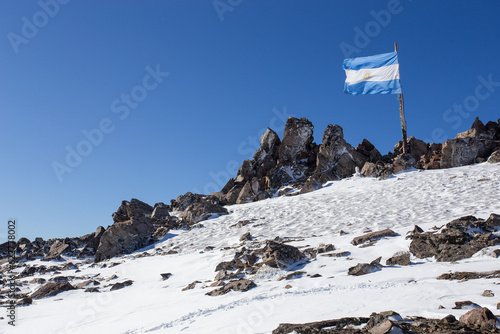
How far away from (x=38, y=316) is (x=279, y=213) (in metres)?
11.9

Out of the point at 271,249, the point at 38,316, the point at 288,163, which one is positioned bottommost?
the point at 38,316

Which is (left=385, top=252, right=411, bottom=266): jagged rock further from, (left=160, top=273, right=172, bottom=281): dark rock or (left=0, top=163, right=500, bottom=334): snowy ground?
(left=160, top=273, right=172, bottom=281): dark rock

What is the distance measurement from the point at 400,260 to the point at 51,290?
1234 cm

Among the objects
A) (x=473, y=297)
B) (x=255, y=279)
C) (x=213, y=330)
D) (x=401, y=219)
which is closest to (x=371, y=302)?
(x=473, y=297)

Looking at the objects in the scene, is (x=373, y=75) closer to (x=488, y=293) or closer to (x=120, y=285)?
(x=120, y=285)

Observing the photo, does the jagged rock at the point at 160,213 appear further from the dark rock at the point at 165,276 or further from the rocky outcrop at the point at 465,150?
the rocky outcrop at the point at 465,150

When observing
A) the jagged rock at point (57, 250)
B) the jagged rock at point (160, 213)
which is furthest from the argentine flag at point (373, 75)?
the jagged rock at point (57, 250)

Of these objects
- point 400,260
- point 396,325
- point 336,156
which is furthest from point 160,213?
point 396,325

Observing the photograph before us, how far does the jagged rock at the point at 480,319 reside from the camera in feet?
14.7

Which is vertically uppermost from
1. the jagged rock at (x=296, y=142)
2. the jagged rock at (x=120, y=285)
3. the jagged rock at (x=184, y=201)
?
the jagged rock at (x=296, y=142)

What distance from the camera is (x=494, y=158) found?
20188 millimetres

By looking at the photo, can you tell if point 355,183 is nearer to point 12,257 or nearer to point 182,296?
point 182,296

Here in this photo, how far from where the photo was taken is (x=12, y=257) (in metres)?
22.0

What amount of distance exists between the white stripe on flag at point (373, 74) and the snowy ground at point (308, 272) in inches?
361
